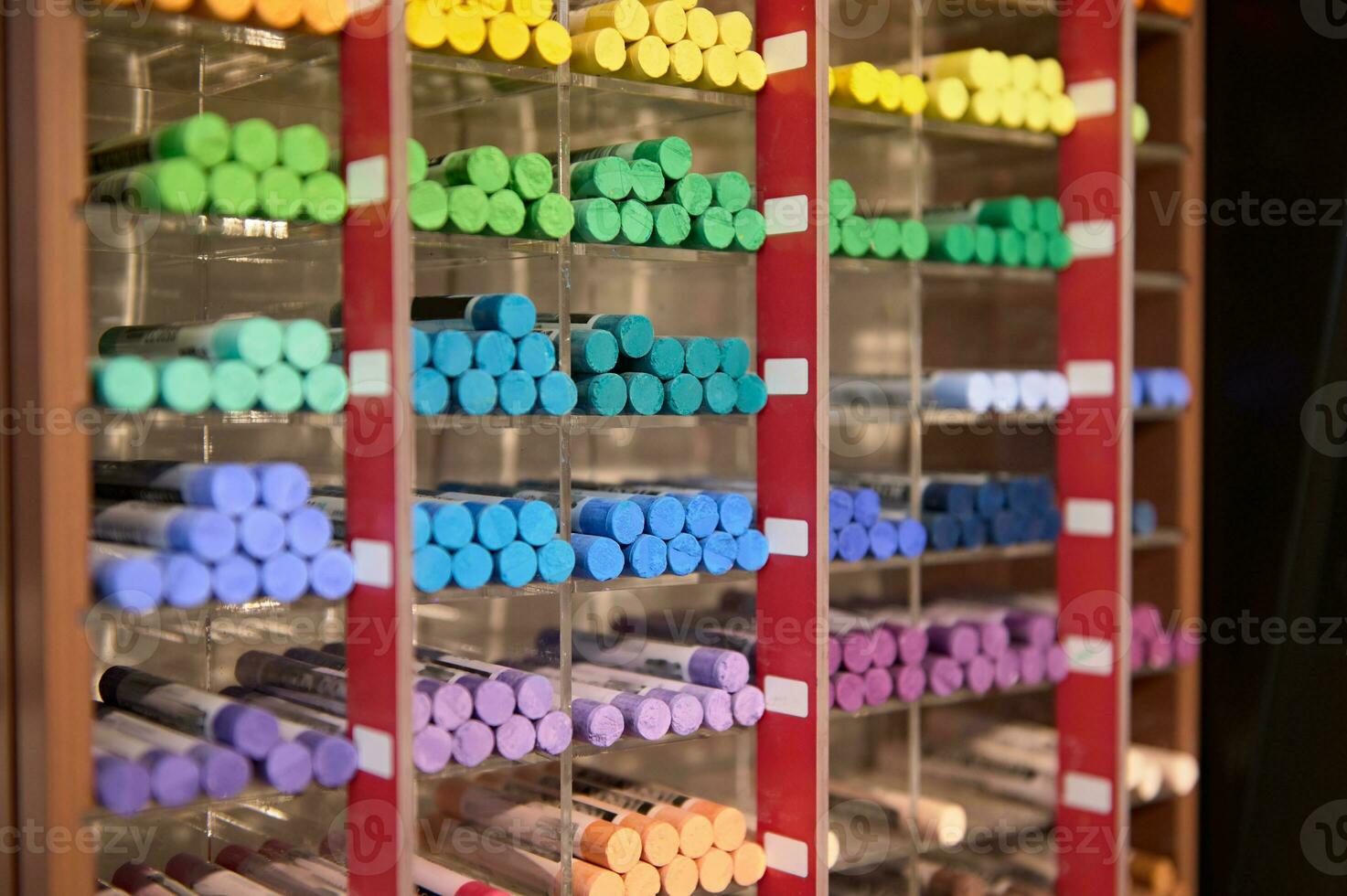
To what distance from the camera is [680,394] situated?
8.60ft

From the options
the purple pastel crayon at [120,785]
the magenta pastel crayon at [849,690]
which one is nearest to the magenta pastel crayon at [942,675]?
the magenta pastel crayon at [849,690]

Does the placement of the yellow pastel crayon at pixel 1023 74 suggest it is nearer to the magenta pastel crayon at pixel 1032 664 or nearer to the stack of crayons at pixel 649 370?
the stack of crayons at pixel 649 370

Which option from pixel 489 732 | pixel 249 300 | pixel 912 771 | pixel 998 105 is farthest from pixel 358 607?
pixel 998 105

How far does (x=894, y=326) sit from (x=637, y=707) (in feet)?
5.18

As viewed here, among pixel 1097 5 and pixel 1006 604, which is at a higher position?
pixel 1097 5

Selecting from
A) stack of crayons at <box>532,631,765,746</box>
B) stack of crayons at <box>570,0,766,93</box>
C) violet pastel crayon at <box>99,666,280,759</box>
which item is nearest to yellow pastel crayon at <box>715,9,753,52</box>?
stack of crayons at <box>570,0,766,93</box>

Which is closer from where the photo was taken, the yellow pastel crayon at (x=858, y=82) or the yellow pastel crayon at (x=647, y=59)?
the yellow pastel crayon at (x=647, y=59)

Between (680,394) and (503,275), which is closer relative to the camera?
(680,394)

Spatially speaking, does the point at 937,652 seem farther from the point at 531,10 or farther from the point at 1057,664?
the point at 531,10

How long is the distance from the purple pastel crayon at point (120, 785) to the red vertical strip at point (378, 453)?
14.2 inches

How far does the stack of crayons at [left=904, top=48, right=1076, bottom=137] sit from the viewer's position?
3082 millimetres

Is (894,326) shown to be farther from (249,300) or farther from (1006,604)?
(249,300)

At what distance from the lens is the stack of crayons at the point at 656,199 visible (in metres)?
2.55

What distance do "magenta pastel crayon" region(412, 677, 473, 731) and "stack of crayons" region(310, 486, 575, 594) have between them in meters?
0.18
